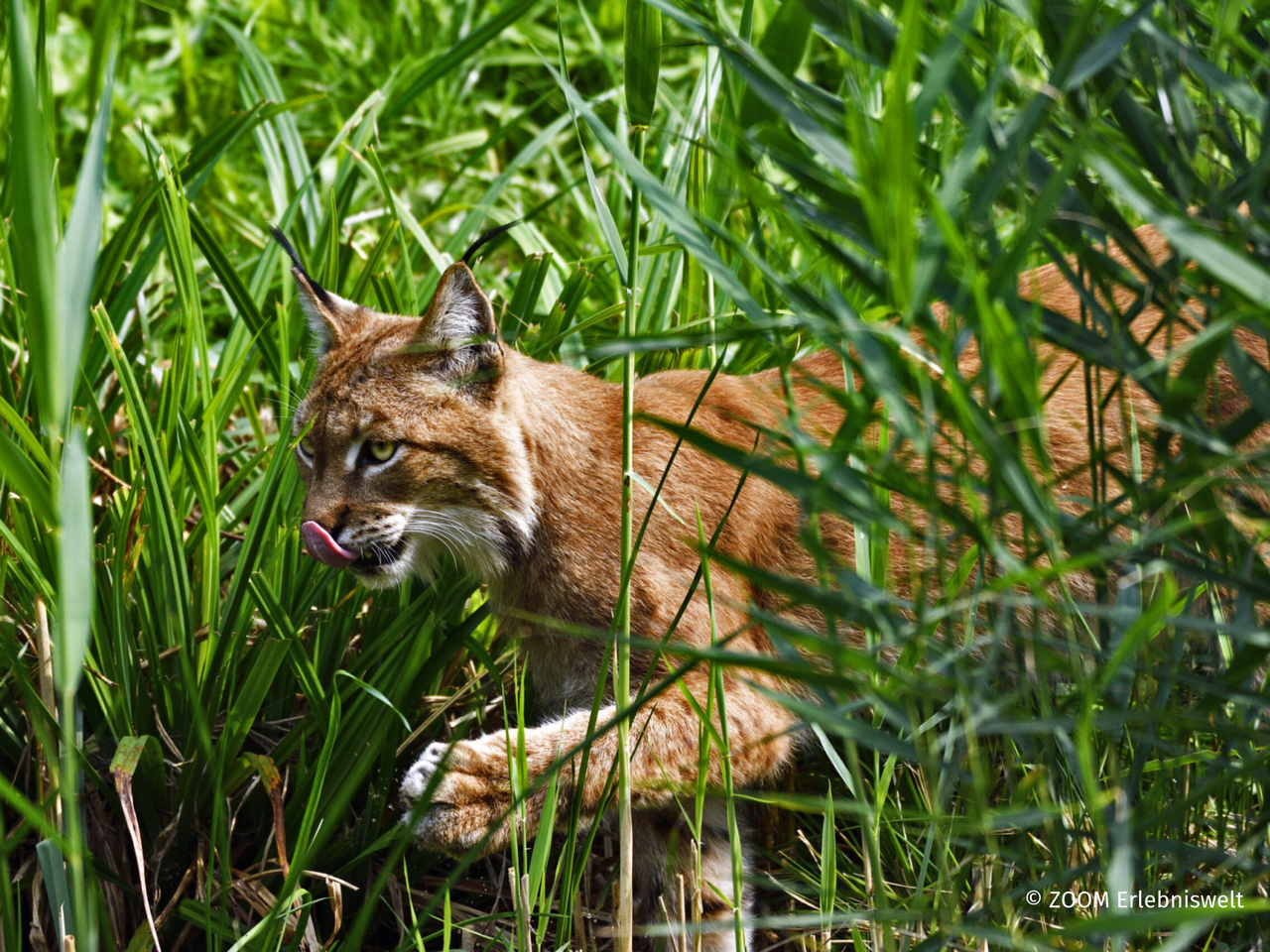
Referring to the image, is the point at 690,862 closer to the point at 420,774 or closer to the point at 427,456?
the point at 420,774

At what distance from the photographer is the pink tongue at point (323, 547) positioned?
8.45 feet

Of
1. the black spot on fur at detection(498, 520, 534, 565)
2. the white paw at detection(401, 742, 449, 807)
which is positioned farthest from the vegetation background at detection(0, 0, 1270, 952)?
the black spot on fur at detection(498, 520, 534, 565)

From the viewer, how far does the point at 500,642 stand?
2.98 m

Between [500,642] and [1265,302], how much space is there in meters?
2.17

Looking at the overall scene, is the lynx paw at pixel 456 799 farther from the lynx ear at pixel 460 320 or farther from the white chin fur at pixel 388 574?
A: the lynx ear at pixel 460 320

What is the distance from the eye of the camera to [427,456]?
2.73m

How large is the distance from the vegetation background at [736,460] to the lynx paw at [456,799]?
0.10m

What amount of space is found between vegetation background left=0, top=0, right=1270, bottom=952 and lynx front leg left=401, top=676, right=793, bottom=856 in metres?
0.13

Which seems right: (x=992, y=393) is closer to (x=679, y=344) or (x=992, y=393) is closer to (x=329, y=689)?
(x=679, y=344)

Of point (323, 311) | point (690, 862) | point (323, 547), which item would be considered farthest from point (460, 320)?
point (690, 862)

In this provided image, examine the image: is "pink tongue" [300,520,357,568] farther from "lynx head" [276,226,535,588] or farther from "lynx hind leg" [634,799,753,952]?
"lynx hind leg" [634,799,753,952]

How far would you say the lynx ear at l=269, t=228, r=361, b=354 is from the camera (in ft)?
9.52

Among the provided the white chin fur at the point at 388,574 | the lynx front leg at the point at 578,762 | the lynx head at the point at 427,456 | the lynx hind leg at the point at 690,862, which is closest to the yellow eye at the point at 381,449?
the lynx head at the point at 427,456

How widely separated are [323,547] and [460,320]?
0.57 meters
